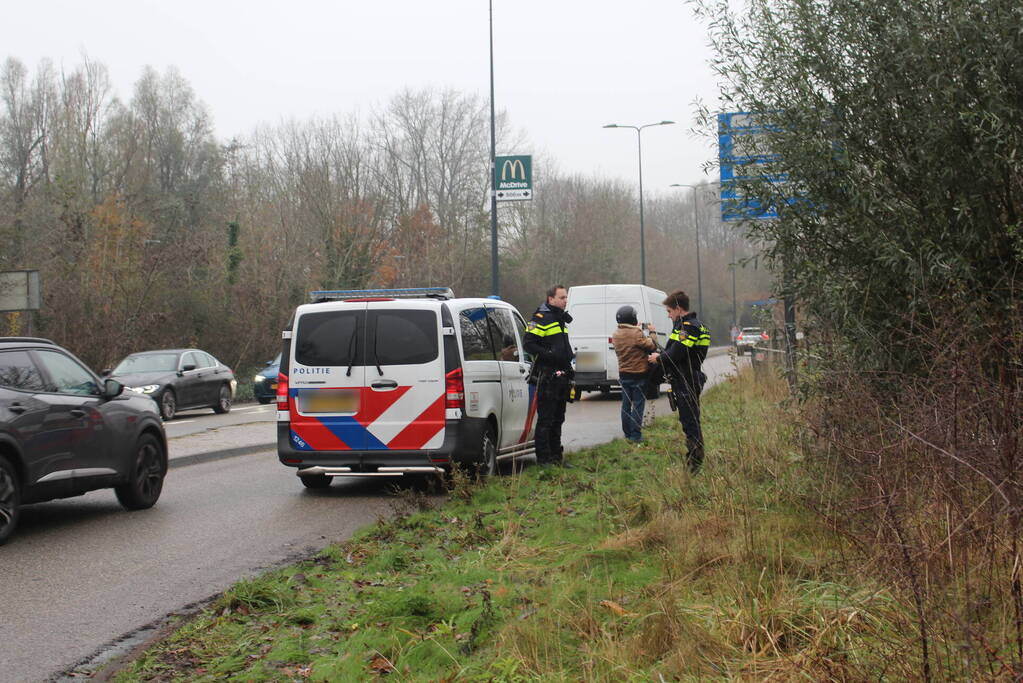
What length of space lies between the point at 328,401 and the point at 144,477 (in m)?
1.80

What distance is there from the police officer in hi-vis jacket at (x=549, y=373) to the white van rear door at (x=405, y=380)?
57.7 inches

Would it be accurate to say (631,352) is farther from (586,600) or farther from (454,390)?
(586,600)

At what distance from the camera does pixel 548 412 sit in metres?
11.5

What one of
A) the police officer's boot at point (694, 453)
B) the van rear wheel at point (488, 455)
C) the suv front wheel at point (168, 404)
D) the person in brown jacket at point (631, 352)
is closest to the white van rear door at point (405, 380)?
the van rear wheel at point (488, 455)

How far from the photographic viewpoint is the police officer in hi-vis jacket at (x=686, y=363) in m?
9.43

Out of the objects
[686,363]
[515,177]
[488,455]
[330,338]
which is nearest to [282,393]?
[330,338]

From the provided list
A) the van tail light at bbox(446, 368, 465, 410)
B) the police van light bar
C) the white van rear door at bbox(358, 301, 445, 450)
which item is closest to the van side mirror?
the police van light bar

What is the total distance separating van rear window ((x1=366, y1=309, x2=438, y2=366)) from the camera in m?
10.4

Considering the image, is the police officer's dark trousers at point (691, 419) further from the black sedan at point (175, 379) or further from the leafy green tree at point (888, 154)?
the black sedan at point (175, 379)

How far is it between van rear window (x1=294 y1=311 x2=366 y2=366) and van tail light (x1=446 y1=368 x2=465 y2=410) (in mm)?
880

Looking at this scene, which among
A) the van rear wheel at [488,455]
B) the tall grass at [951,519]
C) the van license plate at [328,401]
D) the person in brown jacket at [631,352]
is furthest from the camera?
the person in brown jacket at [631,352]

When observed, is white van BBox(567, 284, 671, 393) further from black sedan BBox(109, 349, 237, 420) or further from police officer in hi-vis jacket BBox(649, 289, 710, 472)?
police officer in hi-vis jacket BBox(649, 289, 710, 472)

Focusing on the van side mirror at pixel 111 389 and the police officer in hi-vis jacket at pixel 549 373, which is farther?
the police officer in hi-vis jacket at pixel 549 373

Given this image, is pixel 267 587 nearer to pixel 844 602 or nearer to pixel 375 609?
pixel 375 609
